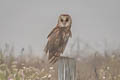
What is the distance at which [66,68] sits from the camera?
12.1ft

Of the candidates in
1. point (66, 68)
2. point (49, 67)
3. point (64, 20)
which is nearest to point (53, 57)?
point (64, 20)

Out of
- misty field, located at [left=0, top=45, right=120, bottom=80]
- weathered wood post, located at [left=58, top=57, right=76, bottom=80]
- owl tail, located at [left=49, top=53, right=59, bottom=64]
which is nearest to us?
weathered wood post, located at [left=58, top=57, right=76, bottom=80]

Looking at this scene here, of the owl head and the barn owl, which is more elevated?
the owl head

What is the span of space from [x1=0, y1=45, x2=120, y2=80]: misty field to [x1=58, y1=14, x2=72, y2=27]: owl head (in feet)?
5.03

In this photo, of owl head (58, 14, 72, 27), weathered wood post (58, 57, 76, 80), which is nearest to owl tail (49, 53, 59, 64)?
owl head (58, 14, 72, 27)

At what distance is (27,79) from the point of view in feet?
21.0

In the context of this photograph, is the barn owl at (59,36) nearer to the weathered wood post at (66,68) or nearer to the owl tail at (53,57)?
the owl tail at (53,57)

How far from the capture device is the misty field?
6445 millimetres

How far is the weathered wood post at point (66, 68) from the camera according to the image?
12.1 ft

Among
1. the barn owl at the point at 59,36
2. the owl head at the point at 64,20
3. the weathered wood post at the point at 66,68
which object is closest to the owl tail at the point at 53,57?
the barn owl at the point at 59,36

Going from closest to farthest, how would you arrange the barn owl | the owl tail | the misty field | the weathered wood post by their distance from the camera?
the weathered wood post < the owl tail < the barn owl < the misty field

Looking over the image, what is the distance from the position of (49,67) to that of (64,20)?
270 centimetres

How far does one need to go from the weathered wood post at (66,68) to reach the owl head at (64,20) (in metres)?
1.05

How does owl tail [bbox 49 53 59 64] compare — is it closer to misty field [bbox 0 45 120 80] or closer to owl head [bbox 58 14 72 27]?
owl head [bbox 58 14 72 27]
